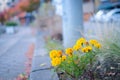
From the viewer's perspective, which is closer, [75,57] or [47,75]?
[75,57]

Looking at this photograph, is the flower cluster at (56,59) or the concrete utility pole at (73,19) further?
the concrete utility pole at (73,19)

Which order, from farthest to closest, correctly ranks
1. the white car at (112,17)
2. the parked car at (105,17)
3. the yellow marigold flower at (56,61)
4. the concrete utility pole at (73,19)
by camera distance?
the white car at (112,17)
the parked car at (105,17)
the concrete utility pole at (73,19)
the yellow marigold flower at (56,61)

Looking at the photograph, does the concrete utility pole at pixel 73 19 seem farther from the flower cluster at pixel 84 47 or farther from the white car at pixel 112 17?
the flower cluster at pixel 84 47

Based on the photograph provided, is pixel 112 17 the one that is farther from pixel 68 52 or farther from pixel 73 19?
pixel 68 52

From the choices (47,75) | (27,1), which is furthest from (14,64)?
(27,1)

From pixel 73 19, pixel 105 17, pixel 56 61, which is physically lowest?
pixel 105 17

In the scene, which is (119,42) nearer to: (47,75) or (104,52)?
(104,52)

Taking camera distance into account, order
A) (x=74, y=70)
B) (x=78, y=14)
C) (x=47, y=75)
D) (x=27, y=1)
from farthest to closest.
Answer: (x=27, y=1)
(x=78, y=14)
(x=47, y=75)
(x=74, y=70)

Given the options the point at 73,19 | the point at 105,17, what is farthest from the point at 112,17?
the point at 73,19

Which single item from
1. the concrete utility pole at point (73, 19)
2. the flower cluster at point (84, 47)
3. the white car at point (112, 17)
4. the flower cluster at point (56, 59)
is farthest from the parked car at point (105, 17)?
the flower cluster at point (56, 59)

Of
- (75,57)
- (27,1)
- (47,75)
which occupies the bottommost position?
(27,1)

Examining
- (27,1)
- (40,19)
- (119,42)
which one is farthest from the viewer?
(27,1)
